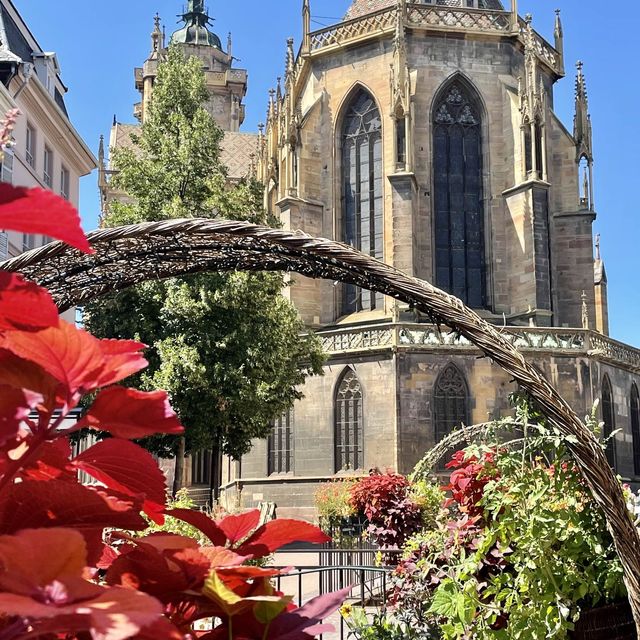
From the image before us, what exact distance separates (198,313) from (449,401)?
11486 mm

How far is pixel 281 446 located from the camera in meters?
30.1

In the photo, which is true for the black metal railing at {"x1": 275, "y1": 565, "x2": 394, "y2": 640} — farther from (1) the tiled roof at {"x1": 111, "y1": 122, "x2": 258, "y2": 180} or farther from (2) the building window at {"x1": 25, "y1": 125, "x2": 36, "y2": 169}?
(1) the tiled roof at {"x1": 111, "y1": 122, "x2": 258, "y2": 180}

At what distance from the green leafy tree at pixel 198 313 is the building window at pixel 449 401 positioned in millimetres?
7266

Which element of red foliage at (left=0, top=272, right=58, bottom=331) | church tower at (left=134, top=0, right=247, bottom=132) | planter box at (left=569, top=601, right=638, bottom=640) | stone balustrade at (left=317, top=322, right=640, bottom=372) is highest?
church tower at (left=134, top=0, right=247, bottom=132)

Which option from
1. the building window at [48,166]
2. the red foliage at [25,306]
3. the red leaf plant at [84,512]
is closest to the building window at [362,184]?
the building window at [48,166]

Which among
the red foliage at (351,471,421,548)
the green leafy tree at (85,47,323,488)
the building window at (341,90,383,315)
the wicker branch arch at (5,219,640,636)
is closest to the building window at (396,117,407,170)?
the building window at (341,90,383,315)

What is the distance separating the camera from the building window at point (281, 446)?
29859 millimetres

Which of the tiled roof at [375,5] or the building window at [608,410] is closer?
the building window at [608,410]

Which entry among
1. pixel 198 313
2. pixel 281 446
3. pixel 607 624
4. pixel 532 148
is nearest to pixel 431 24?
pixel 532 148

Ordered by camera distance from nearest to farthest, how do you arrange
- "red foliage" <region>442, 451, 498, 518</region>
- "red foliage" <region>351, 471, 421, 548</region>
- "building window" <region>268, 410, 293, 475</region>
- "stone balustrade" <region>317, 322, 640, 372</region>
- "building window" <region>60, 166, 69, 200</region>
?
"red foliage" <region>442, 451, 498, 518</region> < "red foliage" <region>351, 471, 421, 548</region> < "stone balustrade" <region>317, 322, 640, 372</region> < "building window" <region>268, 410, 293, 475</region> < "building window" <region>60, 166, 69, 200</region>

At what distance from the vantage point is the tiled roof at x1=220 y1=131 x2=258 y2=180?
182 feet

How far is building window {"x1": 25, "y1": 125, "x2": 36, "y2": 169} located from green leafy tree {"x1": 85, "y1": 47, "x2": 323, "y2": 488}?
8.62 metres

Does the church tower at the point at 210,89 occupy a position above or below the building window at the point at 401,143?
above

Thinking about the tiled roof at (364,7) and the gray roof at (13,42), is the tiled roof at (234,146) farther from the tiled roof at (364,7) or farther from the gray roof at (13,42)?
the gray roof at (13,42)
